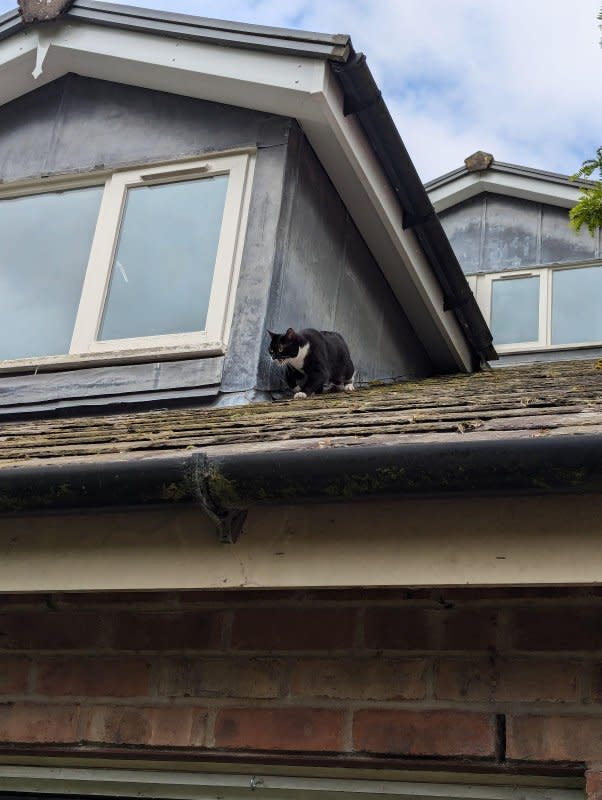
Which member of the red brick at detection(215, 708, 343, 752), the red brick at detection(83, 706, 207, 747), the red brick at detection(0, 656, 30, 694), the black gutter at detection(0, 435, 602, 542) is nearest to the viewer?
the black gutter at detection(0, 435, 602, 542)

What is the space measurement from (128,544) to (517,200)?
29.1 feet

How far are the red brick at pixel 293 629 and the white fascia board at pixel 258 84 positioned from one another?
330 centimetres

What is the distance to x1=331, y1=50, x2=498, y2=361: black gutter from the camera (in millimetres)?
5339

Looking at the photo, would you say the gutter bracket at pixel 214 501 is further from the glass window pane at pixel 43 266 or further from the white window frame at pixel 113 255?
the glass window pane at pixel 43 266

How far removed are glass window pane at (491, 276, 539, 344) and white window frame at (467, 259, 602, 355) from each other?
1.7 inches

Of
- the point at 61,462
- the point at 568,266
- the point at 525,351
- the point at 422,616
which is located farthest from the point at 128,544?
the point at 568,266

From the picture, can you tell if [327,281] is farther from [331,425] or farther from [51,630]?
[51,630]

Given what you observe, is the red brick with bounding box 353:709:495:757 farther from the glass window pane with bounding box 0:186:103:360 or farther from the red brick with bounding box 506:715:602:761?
the glass window pane with bounding box 0:186:103:360

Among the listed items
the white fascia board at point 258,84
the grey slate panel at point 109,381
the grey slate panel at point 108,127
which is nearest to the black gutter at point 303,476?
the grey slate panel at point 109,381

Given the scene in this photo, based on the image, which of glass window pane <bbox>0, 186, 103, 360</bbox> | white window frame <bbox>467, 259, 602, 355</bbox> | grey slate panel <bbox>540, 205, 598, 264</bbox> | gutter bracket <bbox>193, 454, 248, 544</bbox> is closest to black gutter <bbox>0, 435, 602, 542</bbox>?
gutter bracket <bbox>193, 454, 248, 544</bbox>

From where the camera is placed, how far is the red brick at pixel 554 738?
239cm

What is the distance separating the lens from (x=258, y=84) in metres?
5.46

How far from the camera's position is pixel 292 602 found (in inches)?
113

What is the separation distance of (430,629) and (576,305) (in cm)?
774
